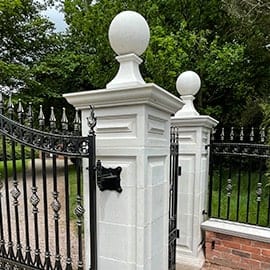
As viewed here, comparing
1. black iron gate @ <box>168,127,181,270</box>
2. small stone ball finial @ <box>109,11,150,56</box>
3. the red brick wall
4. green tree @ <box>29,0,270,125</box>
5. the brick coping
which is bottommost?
the red brick wall

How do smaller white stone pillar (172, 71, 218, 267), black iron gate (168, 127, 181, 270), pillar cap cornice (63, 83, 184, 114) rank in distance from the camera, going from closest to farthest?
pillar cap cornice (63, 83, 184, 114) → black iron gate (168, 127, 181, 270) → smaller white stone pillar (172, 71, 218, 267)

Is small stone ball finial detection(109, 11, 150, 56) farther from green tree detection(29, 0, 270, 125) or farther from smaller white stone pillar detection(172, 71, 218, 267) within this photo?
green tree detection(29, 0, 270, 125)

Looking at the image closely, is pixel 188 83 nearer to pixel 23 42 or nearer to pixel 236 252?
pixel 236 252

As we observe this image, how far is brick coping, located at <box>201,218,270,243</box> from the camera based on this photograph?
249 cm

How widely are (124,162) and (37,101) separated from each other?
19.2 ft

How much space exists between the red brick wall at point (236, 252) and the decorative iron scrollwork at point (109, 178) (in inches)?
67.0

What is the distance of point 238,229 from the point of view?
2604mm

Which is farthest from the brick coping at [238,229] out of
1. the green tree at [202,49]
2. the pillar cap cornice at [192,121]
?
the green tree at [202,49]

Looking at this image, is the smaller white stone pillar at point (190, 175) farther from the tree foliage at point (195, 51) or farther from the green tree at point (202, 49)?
the green tree at point (202, 49)

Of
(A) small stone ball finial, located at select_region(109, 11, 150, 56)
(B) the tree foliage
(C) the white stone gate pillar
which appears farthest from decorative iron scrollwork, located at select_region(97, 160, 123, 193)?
(B) the tree foliage

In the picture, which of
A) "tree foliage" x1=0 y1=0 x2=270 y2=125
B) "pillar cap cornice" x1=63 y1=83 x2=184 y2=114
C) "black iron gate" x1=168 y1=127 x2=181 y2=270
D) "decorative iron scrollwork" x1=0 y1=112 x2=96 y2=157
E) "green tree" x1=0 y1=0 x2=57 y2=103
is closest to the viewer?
"pillar cap cornice" x1=63 y1=83 x2=184 y2=114

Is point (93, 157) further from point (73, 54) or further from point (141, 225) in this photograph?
point (73, 54)

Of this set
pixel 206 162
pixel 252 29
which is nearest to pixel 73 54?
pixel 252 29

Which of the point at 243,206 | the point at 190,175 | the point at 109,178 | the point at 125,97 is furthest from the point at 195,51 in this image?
the point at 109,178
